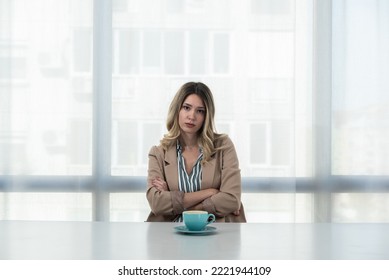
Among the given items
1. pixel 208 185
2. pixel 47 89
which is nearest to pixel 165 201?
pixel 208 185

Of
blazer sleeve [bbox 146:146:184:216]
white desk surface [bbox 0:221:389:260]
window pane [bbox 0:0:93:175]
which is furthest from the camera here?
window pane [bbox 0:0:93:175]

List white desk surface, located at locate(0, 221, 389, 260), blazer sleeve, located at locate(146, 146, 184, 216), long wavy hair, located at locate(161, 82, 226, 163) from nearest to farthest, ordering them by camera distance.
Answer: white desk surface, located at locate(0, 221, 389, 260) < blazer sleeve, located at locate(146, 146, 184, 216) < long wavy hair, located at locate(161, 82, 226, 163)

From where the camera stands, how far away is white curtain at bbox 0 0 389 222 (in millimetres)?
3758

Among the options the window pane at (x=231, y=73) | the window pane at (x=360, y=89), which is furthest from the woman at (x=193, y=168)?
the window pane at (x=360, y=89)

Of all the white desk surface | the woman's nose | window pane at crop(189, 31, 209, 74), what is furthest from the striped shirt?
window pane at crop(189, 31, 209, 74)

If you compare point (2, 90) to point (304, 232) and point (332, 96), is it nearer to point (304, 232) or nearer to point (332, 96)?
point (332, 96)

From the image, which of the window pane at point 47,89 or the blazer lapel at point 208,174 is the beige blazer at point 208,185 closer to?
the blazer lapel at point 208,174

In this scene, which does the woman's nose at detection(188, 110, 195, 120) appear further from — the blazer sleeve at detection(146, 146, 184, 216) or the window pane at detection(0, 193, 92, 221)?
the window pane at detection(0, 193, 92, 221)

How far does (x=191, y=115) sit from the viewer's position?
2.93 m

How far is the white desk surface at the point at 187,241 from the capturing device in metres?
1.57

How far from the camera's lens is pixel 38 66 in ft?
12.4

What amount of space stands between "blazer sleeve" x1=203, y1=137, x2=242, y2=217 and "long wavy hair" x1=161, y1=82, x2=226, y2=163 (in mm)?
68

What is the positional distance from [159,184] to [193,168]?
214 millimetres

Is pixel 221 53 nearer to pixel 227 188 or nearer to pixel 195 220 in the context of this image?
pixel 227 188
